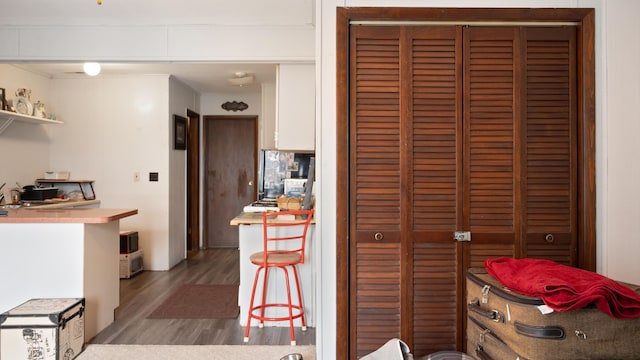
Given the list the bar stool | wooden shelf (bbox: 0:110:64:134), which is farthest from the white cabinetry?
wooden shelf (bbox: 0:110:64:134)

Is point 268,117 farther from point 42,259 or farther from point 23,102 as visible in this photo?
point 42,259

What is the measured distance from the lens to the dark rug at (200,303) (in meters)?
3.49

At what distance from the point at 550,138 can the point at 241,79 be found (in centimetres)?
398

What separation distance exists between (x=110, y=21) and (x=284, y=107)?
1.59m

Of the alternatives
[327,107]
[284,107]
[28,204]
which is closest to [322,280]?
[327,107]

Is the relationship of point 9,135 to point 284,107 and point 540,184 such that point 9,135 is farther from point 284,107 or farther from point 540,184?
point 540,184

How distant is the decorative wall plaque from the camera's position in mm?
6441

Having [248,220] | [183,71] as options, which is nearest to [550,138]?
[248,220]

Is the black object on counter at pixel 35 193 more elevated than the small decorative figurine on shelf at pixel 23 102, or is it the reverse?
the small decorative figurine on shelf at pixel 23 102

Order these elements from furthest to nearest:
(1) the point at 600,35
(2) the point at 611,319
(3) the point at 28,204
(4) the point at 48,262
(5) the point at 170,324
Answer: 1. (3) the point at 28,204
2. (5) the point at 170,324
3. (4) the point at 48,262
4. (1) the point at 600,35
5. (2) the point at 611,319

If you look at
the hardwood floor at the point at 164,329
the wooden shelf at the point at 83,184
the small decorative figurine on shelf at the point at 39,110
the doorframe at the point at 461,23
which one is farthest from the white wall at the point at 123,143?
the doorframe at the point at 461,23

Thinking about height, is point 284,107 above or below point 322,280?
above

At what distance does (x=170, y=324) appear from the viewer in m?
3.28

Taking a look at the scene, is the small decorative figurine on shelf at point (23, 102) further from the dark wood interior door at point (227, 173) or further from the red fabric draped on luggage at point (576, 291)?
the red fabric draped on luggage at point (576, 291)
